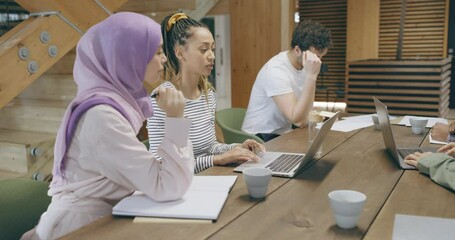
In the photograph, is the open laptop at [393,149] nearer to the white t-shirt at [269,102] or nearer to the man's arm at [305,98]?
the man's arm at [305,98]

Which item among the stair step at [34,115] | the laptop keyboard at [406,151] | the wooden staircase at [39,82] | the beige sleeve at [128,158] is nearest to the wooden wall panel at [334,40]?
the wooden staircase at [39,82]

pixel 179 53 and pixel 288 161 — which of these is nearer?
pixel 288 161

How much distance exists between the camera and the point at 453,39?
7.62 meters

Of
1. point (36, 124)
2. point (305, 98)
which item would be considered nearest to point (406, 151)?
point (305, 98)

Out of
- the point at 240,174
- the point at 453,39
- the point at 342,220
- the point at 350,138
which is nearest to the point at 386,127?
the point at 350,138

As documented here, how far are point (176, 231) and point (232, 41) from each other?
3635mm

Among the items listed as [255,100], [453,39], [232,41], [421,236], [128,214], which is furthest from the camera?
[453,39]

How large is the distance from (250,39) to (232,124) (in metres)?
1.69

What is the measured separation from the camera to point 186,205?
1.19 meters

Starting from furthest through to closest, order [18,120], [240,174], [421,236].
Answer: [18,120]
[240,174]
[421,236]

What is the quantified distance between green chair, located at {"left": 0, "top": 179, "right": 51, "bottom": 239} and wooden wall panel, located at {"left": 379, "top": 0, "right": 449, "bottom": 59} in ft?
24.0

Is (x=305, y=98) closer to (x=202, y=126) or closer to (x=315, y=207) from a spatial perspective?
(x=202, y=126)

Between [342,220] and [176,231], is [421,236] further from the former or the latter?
[176,231]

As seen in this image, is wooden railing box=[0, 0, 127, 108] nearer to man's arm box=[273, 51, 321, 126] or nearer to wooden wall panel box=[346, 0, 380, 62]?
man's arm box=[273, 51, 321, 126]
